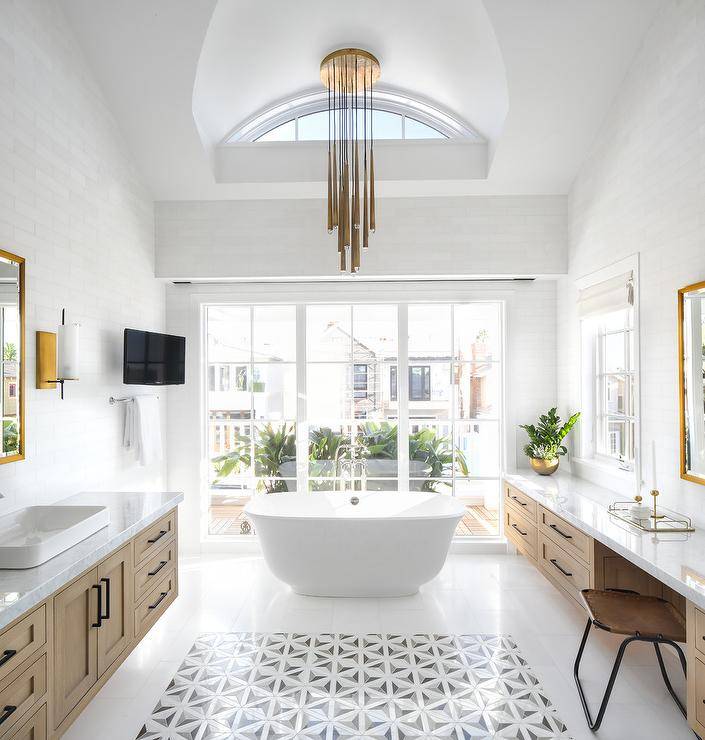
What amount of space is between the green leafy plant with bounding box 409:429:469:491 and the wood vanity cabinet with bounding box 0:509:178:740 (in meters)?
2.27

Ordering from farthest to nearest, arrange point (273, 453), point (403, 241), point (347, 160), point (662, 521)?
point (273, 453), point (403, 241), point (347, 160), point (662, 521)

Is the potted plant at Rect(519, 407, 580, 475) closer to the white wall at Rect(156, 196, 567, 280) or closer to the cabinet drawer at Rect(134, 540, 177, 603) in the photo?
the white wall at Rect(156, 196, 567, 280)

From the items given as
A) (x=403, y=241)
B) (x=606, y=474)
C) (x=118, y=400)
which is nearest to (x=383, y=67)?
(x=403, y=241)

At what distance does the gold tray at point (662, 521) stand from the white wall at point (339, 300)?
1619 millimetres

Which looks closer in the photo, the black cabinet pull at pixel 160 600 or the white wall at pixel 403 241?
the black cabinet pull at pixel 160 600

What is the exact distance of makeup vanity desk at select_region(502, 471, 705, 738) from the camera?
1.94 m

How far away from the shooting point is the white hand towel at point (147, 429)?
367cm

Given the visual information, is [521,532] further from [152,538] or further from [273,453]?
[152,538]

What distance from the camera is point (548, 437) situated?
4113mm

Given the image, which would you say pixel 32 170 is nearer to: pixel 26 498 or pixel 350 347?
pixel 26 498

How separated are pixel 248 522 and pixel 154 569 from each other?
1.76m

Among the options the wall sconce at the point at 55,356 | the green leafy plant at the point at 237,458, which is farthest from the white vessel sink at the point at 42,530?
the green leafy plant at the point at 237,458

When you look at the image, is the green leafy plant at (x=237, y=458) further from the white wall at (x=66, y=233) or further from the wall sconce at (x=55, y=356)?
the wall sconce at (x=55, y=356)

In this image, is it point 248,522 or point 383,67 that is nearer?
point 383,67
